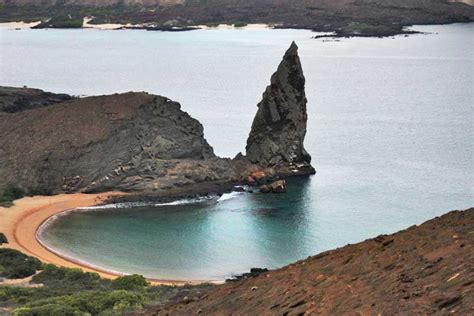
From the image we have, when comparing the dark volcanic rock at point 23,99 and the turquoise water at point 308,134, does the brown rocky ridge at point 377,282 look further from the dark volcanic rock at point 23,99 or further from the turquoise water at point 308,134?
the dark volcanic rock at point 23,99

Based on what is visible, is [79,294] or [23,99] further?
[23,99]

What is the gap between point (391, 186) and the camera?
53.8 meters

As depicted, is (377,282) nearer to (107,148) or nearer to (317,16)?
(107,148)

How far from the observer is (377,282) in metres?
15.4

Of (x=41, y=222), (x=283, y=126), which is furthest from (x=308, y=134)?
(x=41, y=222)

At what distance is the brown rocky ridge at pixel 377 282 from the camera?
13688 mm

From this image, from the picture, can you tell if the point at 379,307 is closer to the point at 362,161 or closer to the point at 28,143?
the point at 28,143

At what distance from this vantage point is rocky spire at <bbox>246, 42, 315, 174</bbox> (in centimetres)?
5469

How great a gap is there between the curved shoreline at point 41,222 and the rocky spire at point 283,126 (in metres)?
9.01

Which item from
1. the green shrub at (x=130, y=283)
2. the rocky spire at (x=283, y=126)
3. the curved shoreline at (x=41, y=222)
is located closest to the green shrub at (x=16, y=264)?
the curved shoreline at (x=41, y=222)

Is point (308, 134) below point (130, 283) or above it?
below

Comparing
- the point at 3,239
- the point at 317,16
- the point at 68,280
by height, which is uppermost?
the point at 317,16

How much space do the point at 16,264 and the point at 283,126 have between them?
2395 centimetres

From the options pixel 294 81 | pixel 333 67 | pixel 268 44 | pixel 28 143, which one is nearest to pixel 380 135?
pixel 294 81
